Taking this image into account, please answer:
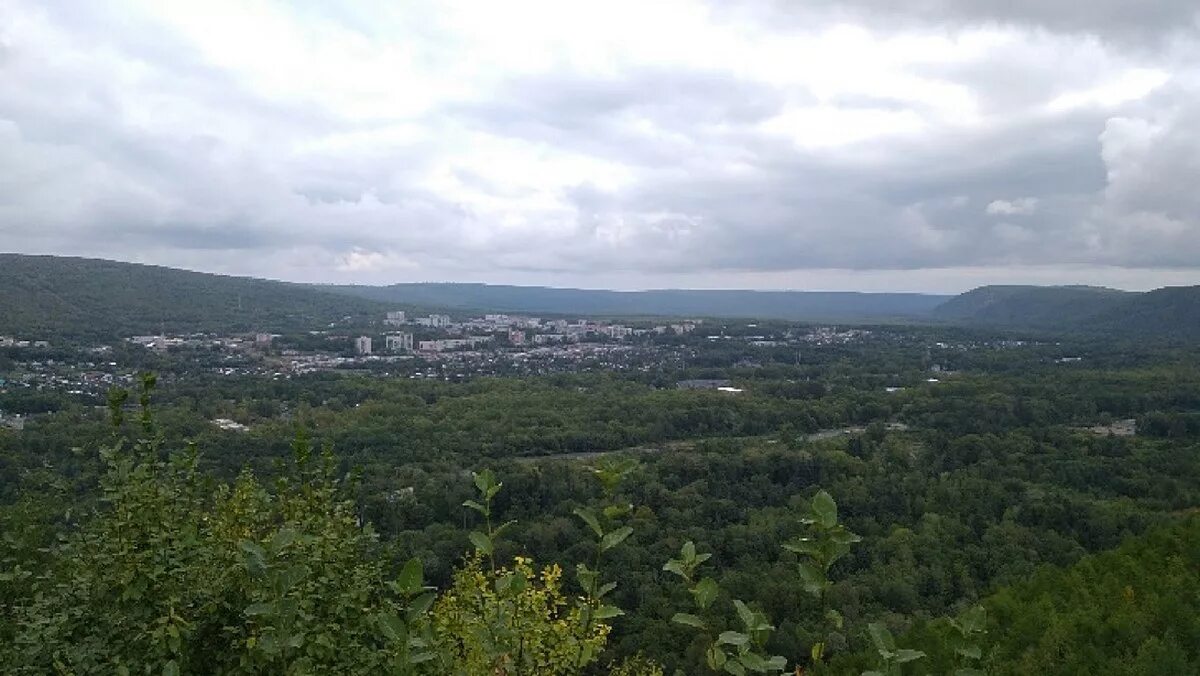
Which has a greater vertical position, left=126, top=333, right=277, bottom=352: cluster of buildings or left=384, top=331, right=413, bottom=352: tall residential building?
left=126, top=333, right=277, bottom=352: cluster of buildings

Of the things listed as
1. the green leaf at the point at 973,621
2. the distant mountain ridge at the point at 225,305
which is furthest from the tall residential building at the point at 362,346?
the green leaf at the point at 973,621

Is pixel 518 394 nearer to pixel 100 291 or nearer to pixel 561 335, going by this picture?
pixel 561 335

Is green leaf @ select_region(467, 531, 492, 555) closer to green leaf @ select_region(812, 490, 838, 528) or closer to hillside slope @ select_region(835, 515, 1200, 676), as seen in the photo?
green leaf @ select_region(812, 490, 838, 528)

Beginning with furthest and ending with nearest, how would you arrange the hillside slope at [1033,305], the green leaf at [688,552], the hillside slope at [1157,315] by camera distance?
1. the hillside slope at [1033,305]
2. the hillside slope at [1157,315]
3. the green leaf at [688,552]

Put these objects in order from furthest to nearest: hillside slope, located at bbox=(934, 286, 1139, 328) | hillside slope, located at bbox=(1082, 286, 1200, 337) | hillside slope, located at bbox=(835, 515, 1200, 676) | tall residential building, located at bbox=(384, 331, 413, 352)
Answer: hillside slope, located at bbox=(934, 286, 1139, 328), hillside slope, located at bbox=(1082, 286, 1200, 337), tall residential building, located at bbox=(384, 331, 413, 352), hillside slope, located at bbox=(835, 515, 1200, 676)

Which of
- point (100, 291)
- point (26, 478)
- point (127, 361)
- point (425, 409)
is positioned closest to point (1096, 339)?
point (425, 409)

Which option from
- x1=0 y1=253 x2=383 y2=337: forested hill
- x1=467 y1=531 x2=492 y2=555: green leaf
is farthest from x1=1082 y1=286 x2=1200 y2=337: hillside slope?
x1=467 y1=531 x2=492 y2=555: green leaf

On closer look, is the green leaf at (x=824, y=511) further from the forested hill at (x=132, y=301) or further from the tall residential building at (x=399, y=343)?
the tall residential building at (x=399, y=343)
